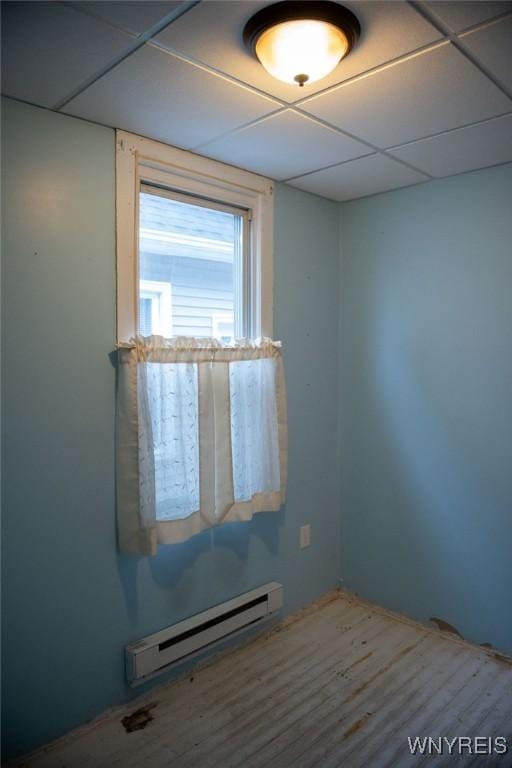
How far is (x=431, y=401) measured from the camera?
2.56m

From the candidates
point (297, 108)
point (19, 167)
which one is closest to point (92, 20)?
point (19, 167)

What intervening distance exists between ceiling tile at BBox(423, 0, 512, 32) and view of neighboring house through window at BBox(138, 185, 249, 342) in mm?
1230

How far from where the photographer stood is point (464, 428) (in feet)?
8.02

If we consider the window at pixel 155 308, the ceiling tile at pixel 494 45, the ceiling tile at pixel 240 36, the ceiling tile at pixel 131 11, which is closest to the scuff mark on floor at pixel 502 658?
the window at pixel 155 308

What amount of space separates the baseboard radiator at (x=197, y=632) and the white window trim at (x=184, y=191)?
120 centimetres

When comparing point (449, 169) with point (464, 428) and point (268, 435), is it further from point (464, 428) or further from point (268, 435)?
point (268, 435)

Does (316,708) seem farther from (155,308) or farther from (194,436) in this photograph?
(155,308)

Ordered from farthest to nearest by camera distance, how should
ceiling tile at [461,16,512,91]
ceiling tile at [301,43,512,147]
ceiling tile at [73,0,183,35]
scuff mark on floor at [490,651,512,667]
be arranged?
1. scuff mark on floor at [490,651,512,667]
2. ceiling tile at [301,43,512,147]
3. ceiling tile at [461,16,512,91]
4. ceiling tile at [73,0,183,35]

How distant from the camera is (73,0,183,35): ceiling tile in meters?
1.21

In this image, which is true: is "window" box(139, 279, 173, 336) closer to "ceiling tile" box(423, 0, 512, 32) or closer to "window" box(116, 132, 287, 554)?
"window" box(116, 132, 287, 554)

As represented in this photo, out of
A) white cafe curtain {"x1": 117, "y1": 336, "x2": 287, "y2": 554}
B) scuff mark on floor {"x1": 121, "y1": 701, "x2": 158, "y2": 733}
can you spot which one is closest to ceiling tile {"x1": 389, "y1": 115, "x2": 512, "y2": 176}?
white cafe curtain {"x1": 117, "y1": 336, "x2": 287, "y2": 554}

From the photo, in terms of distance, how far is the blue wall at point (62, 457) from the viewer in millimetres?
1712

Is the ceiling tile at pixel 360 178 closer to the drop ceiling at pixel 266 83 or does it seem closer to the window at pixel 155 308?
the drop ceiling at pixel 266 83

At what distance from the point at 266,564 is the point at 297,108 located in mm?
2023
